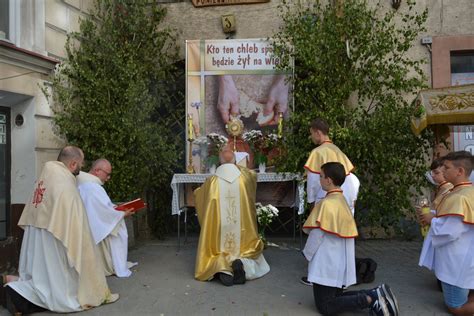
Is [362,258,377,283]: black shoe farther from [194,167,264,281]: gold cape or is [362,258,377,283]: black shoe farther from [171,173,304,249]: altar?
[171,173,304,249]: altar

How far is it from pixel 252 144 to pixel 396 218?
2.39m

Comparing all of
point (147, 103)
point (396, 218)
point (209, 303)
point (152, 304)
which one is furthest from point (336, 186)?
point (147, 103)

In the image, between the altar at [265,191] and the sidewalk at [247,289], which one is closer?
the sidewalk at [247,289]

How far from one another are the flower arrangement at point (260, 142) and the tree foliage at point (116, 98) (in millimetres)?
1194

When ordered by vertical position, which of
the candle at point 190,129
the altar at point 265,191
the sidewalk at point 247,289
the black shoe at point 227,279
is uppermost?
the candle at point 190,129

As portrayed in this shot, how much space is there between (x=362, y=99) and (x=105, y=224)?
4105 millimetres

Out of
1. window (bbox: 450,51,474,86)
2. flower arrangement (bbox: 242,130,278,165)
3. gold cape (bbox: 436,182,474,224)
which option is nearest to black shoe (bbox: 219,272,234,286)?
gold cape (bbox: 436,182,474,224)

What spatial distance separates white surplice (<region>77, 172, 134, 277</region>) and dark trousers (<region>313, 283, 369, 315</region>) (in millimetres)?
2639

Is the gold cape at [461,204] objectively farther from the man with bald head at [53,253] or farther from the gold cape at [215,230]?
the man with bald head at [53,253]

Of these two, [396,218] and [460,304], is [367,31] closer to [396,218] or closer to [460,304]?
[396,218]

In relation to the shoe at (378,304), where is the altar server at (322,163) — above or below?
above

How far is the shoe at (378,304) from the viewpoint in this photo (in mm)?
4242

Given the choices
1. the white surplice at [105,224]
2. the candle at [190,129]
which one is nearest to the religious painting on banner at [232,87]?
the candle at [190,129]

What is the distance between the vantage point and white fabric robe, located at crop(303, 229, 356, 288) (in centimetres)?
441
